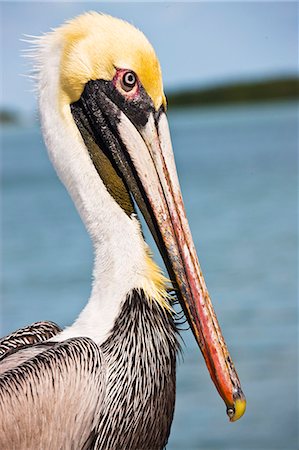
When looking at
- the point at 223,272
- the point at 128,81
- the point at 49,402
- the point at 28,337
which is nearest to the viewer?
the point at 49,402

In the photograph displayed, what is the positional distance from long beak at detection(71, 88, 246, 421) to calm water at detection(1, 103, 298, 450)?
409 centimetres

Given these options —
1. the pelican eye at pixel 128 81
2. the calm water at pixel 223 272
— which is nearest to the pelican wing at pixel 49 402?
the pelican eye at pixel 128 81

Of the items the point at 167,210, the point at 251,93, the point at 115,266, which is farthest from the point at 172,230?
the point at 251,93

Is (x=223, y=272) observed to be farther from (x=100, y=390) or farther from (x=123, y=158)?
(x=100, y=390)

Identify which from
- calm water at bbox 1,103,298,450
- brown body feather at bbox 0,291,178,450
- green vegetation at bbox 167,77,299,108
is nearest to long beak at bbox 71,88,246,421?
brown body feather at bbox 0,291,178,450

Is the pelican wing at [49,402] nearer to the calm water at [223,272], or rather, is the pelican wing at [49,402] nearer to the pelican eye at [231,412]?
the pelican eye at [231,412]

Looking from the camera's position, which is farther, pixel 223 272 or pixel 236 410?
pixel 223 272

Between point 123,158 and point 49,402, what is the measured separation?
35.6 inches

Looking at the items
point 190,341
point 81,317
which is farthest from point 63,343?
point 190,341

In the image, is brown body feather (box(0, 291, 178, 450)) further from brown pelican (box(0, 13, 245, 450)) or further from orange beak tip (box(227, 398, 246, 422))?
orange beak tip (box(227, 398, 246, 422))

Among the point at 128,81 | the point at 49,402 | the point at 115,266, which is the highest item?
the point at 128,81

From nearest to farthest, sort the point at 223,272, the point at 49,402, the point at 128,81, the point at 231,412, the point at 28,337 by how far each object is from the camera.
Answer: the point at 49,402 < the point at 231,412 < the point at 128,81 < the point at 28,337 < the point at 223,272

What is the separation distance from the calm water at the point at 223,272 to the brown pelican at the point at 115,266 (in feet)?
13.4

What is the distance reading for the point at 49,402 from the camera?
3338 mm
